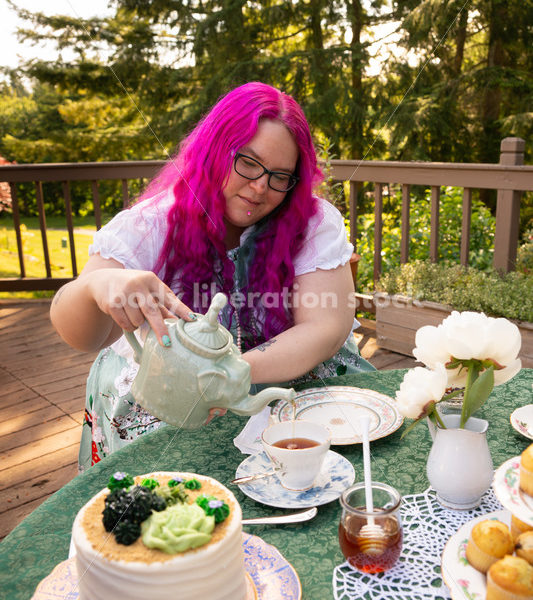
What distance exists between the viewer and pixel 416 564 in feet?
2.40

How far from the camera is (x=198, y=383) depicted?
79 cm

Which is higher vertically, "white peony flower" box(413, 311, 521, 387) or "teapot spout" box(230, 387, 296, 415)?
"white peony flower" box(413, 311, 521, 387)

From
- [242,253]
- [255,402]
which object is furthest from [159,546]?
[242,253]

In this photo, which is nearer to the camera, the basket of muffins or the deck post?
the basket of muffins

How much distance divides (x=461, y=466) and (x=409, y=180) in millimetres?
2987

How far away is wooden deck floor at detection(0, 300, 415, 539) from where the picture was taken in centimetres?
206

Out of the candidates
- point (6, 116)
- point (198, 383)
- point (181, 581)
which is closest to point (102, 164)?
point (198, 383)

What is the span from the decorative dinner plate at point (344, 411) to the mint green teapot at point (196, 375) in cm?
30

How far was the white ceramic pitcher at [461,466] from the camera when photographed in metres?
0.81

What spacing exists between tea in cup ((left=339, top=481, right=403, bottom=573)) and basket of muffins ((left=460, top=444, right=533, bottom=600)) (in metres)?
0.09

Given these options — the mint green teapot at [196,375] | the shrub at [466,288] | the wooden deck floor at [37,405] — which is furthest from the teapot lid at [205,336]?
the shrub at [466,288]

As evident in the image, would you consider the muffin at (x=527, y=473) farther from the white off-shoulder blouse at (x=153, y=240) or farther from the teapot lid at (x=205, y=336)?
the white off-shoulder blouse at (x=153, y=240)

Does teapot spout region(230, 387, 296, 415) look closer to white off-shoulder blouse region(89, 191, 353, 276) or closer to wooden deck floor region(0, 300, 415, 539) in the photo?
white off-shoulder blouse region(89, 191, 353, 276)

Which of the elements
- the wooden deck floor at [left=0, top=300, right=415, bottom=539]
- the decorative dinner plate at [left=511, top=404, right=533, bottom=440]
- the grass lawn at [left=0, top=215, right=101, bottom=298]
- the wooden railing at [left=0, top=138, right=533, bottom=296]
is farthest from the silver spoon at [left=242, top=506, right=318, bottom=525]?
the grass lawn at [left=0, top=215, right=101, bottom=298]
